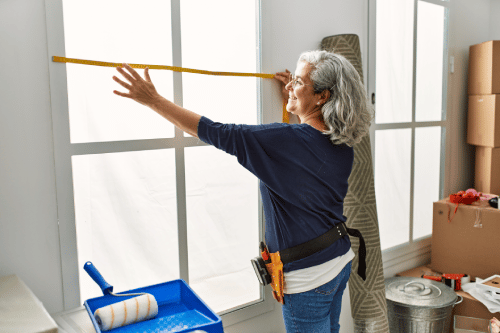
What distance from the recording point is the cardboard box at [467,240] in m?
2.55

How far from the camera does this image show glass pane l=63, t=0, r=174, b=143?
1.46 meters

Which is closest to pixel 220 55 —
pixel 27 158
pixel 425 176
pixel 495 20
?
pixel 27 158

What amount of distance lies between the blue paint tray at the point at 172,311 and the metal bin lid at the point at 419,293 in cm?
134

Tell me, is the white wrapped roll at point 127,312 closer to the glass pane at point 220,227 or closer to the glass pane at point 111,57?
the glass pane at point 220,227

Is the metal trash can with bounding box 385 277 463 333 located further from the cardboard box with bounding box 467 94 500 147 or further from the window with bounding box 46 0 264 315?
the cardboard box with bounding box 467 94 500 147

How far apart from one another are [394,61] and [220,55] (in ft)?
4.40

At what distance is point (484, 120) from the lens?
298cm

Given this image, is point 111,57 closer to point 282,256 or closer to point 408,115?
point 282,256

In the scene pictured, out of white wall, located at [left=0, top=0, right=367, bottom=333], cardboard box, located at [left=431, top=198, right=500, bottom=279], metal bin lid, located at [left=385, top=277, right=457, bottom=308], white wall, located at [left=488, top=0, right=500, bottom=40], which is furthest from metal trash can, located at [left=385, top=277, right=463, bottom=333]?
white wall, located at [left=488, top=0, right=500, bottom=40]

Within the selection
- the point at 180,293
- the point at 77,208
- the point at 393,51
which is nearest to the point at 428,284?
the point at 393,51

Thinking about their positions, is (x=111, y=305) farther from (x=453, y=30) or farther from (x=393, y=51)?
(x=453, y=30)

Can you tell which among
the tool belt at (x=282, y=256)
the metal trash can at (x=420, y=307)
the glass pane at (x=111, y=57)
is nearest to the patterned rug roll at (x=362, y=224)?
the metal trash can at (x=420, y=307)

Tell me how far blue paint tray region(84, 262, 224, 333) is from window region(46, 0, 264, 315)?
0.70 feet

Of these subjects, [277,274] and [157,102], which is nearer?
[157,102]
